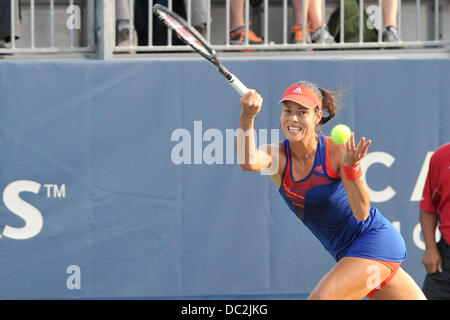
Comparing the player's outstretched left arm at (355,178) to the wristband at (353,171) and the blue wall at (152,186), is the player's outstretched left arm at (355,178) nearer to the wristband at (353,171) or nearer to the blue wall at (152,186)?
the wristband at (353,171)

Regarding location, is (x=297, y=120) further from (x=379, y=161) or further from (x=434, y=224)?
(x=379, y=161)

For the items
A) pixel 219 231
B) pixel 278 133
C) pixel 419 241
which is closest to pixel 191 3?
pixel 278 133

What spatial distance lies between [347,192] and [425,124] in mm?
2267

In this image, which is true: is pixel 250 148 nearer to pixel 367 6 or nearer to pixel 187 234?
pixel 187 234

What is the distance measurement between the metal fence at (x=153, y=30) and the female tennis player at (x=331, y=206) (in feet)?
6.58

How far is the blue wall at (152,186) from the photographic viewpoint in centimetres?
705

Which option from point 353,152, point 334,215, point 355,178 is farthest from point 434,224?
point 353,152

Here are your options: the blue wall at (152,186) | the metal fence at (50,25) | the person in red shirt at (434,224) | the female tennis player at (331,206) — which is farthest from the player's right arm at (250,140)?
the metal fence at (50,25)

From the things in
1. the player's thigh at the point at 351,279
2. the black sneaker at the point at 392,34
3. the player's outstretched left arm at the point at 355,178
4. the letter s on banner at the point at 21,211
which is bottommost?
the player's thigh at the point at 351,279

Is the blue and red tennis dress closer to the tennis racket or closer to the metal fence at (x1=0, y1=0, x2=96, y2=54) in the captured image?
the tennis racket

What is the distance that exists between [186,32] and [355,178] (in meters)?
1.29

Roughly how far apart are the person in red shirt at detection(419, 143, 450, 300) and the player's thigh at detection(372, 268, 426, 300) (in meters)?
0.39

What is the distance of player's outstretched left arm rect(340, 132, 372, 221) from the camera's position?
4965 mm

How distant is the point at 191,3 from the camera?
24.4 ft
